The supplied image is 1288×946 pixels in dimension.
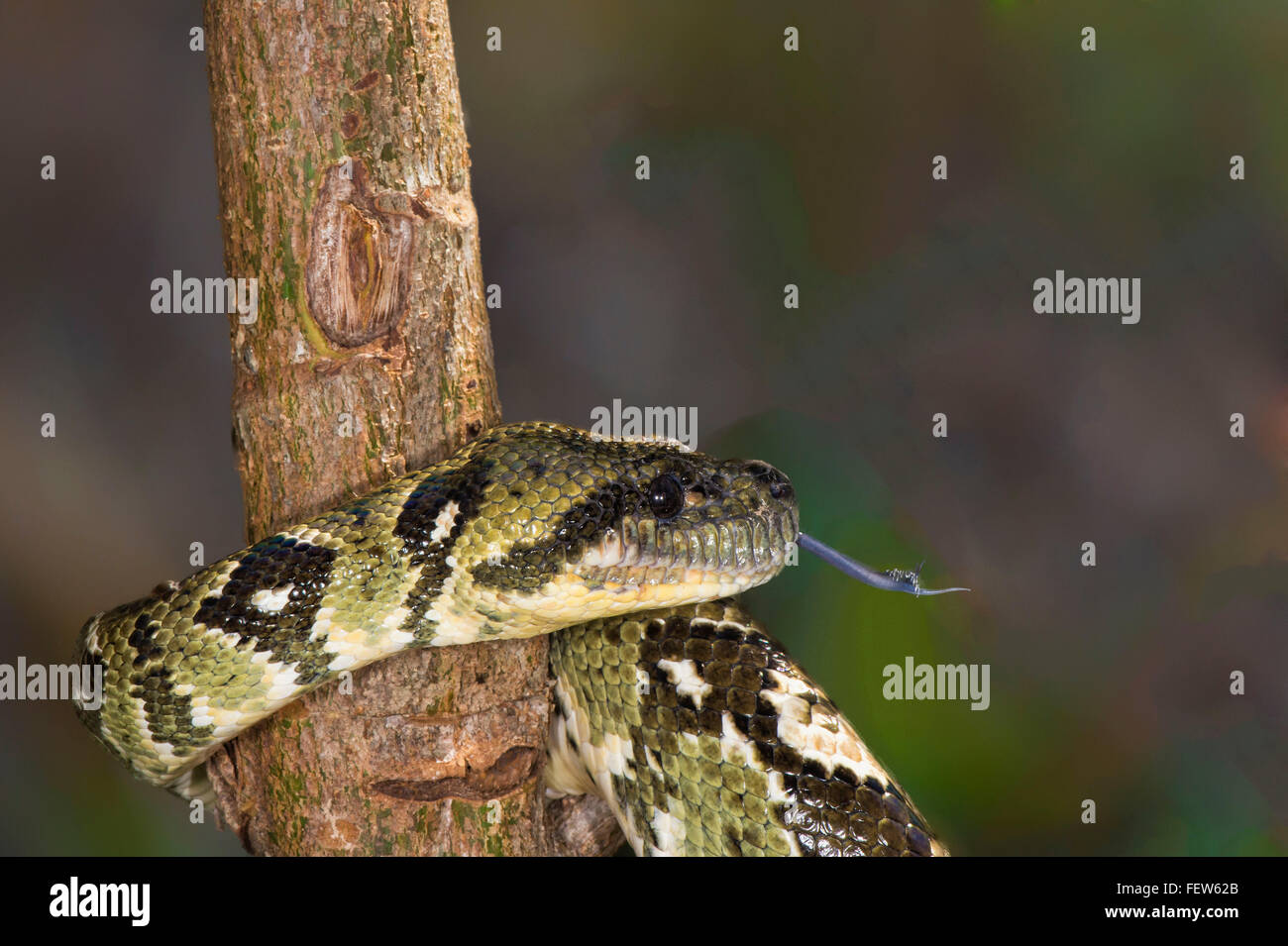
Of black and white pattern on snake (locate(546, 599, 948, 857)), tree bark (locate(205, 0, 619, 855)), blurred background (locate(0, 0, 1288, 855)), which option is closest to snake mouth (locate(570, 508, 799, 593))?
black and white pattern on snake (locate(546, 599, 948, 857))

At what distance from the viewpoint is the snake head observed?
6.51ft

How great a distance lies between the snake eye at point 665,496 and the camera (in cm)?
211

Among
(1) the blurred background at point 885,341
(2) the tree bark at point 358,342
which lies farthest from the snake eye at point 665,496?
(1) the blurred background at point 885,341

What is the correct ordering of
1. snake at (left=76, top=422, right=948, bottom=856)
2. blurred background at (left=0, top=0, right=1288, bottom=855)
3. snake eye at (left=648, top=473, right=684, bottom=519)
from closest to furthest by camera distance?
snake at (left=76, top=422, right=948, bottom=856)
snake eye at (left=648, top=473, right=684, bottom=519)
blurred background at (left=0, top=0, right=1288, bottom=855)

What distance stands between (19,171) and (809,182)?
2955 millimetres

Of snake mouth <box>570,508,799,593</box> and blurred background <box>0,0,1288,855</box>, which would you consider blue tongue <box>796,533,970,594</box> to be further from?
blurred background <box>0,0,1288,855</box>

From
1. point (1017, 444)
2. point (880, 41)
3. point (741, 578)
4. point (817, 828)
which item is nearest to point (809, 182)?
point (880, 41)

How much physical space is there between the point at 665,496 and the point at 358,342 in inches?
25.6

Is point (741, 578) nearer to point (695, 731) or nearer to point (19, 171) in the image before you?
point (695, 731)

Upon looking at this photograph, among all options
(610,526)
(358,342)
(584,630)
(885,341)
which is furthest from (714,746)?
(885,341)

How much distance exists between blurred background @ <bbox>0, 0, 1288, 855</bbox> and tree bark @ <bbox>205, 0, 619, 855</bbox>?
229cm

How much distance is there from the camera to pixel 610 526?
2039 mm

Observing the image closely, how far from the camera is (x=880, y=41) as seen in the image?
164 inches

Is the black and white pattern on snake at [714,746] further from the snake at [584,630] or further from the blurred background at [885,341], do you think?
the blurred background at [885,341]
